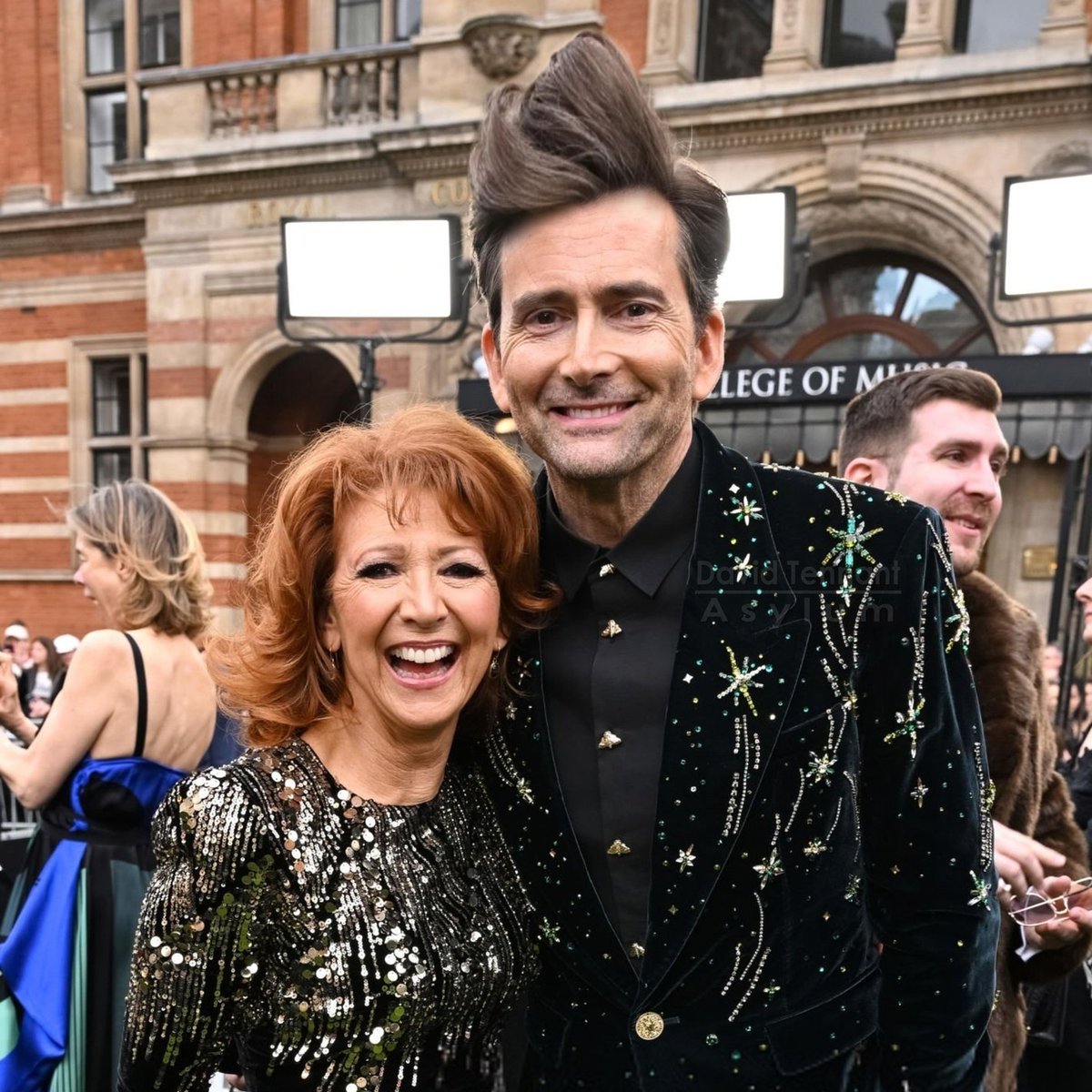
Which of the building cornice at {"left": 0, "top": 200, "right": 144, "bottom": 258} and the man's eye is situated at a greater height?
the building cornice at {"left": 0, "top": 200, "right": 144, "bottom": 258}

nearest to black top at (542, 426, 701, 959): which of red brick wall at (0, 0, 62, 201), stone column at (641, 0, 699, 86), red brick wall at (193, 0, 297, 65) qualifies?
stone column at (641, 0, 699, 86)

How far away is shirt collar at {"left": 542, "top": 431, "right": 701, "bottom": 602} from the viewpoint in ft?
4.88

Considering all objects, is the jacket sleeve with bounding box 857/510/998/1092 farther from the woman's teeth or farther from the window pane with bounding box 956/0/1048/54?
the window pane with bounding box 956/0/1048/54

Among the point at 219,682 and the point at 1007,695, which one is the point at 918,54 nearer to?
the point at 1007,695

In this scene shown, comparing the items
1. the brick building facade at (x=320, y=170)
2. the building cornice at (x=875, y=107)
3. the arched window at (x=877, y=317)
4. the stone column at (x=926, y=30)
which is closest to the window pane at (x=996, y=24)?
the brick building facade at (x=320, y=170)

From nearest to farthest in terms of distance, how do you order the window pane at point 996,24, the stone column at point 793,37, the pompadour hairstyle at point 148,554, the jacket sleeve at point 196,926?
1. the jacket sleeve at point 196,926
2. the pompadour hairstyle at point 148,554
3. the window pane at point 996,24
4. the stone column at point 793,37

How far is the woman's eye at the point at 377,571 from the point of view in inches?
56.7

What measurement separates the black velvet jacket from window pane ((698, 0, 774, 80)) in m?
7.42

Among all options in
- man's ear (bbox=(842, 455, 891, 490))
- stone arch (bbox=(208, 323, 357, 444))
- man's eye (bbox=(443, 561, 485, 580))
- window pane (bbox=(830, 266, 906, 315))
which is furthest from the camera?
stone arch (bbox=(208, 323, 357, 444))

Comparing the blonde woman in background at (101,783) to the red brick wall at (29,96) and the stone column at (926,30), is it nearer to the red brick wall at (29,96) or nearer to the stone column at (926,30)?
the stone column at (926,30)

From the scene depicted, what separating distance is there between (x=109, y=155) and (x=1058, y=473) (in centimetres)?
962

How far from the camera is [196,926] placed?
133 centimetres

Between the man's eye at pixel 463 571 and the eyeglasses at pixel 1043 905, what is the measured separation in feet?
3.98

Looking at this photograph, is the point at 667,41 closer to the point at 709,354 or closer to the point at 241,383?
the point at 241,383
